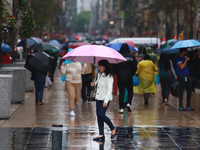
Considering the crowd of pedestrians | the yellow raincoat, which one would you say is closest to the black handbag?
the crowd of pedestrians

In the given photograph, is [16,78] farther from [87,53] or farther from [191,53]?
[191,53]

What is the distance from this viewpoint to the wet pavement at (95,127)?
25.0ft

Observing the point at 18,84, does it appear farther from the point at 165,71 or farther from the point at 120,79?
the point at 165,71

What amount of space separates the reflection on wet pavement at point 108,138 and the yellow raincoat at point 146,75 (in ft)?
14.1

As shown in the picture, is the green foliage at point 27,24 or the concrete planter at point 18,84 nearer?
the concrete planter at point 18,84

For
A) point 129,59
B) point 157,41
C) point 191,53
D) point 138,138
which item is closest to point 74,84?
point 129,59

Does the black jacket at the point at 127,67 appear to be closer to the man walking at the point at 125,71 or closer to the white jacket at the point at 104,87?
the man walking at the point at 125,71

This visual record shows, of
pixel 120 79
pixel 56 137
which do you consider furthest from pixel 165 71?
pixel 56 137

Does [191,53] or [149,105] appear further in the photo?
[191,53]

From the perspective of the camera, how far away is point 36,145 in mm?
7473

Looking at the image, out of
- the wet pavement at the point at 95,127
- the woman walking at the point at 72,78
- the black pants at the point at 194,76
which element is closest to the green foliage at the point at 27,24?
the wet pavement at the point at 95,127

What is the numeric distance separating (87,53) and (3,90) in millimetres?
2824

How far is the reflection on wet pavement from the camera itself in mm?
7457

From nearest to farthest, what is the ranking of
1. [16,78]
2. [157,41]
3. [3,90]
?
[3,90], [16,78], [157,41]
